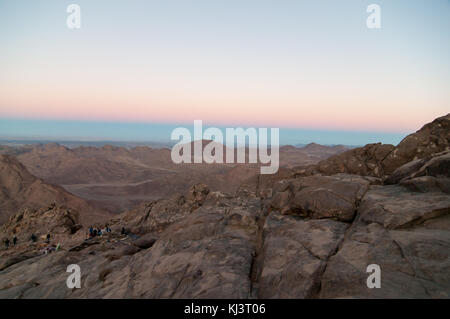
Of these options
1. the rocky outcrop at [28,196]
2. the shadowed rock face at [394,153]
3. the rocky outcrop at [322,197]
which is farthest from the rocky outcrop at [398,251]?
the rocky outcrop at [28,196]

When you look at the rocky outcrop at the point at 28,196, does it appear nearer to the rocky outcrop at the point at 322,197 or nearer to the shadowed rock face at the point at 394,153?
the shadowed rock face at the point at 394,153

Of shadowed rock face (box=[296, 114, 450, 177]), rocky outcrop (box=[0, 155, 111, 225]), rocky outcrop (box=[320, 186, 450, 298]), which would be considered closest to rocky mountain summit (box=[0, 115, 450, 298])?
rocky outcrop (box=[320, 186, 450, 298])

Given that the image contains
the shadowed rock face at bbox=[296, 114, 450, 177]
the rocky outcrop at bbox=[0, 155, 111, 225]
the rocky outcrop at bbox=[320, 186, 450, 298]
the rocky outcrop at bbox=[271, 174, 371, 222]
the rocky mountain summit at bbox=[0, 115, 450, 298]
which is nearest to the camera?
the rocky outcrop at bbox=[320, 186, 450, 298]

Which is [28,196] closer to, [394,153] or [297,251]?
[297,251]

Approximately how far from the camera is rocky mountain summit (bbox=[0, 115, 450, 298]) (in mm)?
4477

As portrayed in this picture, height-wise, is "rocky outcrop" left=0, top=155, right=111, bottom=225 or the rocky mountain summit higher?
the rocky mountain summit

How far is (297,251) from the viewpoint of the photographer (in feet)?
18.4

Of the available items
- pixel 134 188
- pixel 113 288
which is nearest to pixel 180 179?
pixel 134 188

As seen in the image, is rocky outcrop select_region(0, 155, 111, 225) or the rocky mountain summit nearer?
the rocky mountain summit

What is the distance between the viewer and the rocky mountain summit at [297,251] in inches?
176

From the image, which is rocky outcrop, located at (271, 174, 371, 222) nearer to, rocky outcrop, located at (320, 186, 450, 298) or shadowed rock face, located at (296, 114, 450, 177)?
rocky outcrop, located at (320, 186, 450, 298)

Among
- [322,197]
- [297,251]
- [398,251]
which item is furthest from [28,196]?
[398,251]
